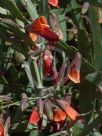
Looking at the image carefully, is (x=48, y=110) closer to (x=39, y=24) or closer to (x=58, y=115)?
(x=58, y=115)

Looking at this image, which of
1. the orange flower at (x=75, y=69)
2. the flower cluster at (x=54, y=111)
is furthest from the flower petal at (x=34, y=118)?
the orange flower at (x=75, y=69)

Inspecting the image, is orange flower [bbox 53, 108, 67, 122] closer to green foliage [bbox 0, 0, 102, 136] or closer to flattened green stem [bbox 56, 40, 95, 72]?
green foliage [bbox 0, 0, 102, 136]

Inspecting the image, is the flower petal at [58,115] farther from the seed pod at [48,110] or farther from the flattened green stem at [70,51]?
the flattened green stem at [70,51]

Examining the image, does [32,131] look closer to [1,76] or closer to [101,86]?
[1,76]

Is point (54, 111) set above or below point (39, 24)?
below

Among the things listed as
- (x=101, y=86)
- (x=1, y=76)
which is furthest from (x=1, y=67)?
(x=101, y=86)

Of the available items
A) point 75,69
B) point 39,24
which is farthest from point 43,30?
point 75,69
